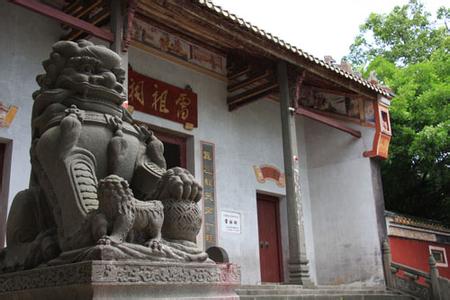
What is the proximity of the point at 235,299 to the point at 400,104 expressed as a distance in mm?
11047

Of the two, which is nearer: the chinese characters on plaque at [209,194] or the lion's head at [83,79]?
the lion's head at [83,79]

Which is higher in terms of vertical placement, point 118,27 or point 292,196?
point 118,27

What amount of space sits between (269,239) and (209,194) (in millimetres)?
2013

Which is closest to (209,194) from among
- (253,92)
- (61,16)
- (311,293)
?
(253,92)

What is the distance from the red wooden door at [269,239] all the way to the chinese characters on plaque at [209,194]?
1.55 metres

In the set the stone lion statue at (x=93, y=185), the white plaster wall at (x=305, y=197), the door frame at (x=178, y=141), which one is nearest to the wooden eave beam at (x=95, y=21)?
the door frame at (x=178, y=141)

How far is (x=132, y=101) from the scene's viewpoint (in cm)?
827

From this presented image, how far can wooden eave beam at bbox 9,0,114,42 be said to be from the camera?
5598mm

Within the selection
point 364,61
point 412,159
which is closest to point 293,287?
point 412,159

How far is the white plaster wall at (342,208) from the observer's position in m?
10.4

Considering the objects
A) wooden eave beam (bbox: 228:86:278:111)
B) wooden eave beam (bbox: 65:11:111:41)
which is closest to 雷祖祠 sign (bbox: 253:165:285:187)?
wooden eave beam (bbox: 228:86:278:111)

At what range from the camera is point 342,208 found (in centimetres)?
1090

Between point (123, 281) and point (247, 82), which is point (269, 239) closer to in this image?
point (247, 82)

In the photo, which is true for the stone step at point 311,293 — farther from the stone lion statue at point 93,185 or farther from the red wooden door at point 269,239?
the stone lion statue at point 93,185
